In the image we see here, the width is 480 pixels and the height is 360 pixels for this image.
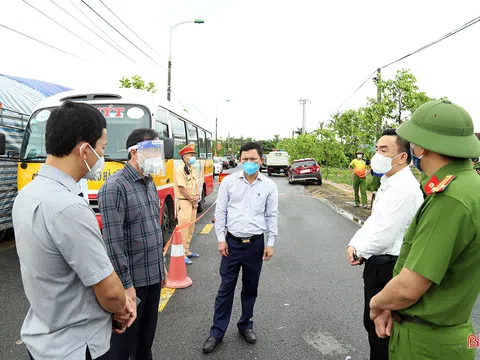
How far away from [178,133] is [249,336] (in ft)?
18.1

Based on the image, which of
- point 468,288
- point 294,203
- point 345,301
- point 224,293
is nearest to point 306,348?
point 224,293

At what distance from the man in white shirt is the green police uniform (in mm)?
823

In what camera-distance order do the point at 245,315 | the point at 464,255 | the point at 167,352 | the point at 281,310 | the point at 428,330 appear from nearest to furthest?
the point at 464,255 < the point at 428,330 < the point at 167,352 < the point at 245,315 < the point at 281,310

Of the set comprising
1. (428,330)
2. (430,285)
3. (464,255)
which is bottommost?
(428,330)

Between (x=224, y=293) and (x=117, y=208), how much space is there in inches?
56.7

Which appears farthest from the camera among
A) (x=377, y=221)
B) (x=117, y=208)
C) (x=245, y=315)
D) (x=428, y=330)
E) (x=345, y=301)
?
(x=345, y=301)

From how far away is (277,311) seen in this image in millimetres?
3955

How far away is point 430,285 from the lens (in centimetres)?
150

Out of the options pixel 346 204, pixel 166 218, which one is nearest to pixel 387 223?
pixel 166 218

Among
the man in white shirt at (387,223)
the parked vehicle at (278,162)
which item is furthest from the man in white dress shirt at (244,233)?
the parked vehicle at (278,162)

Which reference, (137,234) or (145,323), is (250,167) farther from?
(145,323)

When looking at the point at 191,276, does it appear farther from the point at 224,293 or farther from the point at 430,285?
the point at 430,285

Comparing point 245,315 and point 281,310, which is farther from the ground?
point 245,315

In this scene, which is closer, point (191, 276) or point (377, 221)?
point (377, 221)
